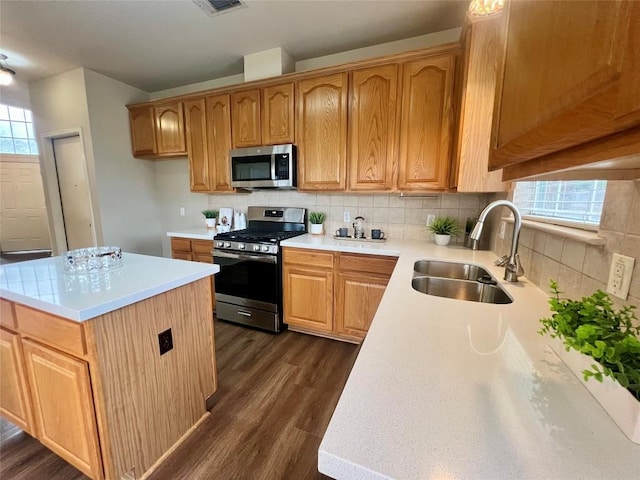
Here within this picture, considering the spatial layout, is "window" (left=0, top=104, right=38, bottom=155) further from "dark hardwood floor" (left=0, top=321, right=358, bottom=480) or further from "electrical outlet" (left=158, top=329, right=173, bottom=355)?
"electrical outlet" (left=158, top=329, right=173, bottom=355)

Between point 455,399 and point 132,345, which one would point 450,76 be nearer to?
point 455,399

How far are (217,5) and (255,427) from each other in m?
2.86

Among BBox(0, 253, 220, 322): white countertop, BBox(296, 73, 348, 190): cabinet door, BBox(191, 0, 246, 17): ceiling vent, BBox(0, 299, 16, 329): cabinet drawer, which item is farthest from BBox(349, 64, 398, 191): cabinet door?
BBox(0, 299, 16, 329): cabinet drawer

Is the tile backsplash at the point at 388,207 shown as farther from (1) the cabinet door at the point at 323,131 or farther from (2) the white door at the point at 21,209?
(2) the white door at the point at 21,209

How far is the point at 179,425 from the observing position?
144cm

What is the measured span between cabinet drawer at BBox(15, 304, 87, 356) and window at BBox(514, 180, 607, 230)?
193 cm

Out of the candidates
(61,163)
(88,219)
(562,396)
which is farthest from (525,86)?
(61,163)

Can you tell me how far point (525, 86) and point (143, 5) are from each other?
2.59 meters

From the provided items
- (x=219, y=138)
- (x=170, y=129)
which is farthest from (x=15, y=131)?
(x=219, y=138)

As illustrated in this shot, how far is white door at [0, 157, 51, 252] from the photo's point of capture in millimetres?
5945

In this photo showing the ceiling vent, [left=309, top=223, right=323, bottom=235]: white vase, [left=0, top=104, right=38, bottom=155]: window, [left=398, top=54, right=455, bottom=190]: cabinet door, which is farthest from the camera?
[left=0, top=104, right=38, bottom=155]: window

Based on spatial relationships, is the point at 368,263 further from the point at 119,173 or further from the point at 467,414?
the point at 119,173

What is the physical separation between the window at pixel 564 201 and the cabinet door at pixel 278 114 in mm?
1909

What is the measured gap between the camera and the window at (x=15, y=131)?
5.58m
